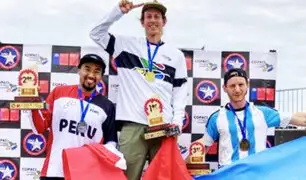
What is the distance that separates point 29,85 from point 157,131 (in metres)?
1.09

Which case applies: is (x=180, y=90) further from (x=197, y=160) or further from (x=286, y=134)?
(x=286, y=134)

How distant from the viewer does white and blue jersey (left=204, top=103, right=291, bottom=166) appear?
405cm

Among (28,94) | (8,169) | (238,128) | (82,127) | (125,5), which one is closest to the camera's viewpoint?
(28,94)

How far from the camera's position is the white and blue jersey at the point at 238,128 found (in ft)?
13.3

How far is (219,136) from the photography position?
4230 mm

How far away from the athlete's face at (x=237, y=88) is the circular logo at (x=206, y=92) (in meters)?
1.02

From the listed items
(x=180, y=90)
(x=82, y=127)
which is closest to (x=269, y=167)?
(x=180, y=90)

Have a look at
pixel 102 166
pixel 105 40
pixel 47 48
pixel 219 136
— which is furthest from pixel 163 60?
pixel 47 48

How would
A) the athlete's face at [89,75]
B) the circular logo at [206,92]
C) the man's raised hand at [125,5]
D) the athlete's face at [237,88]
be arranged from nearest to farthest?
the athlete's face at [89,75]
the man's raised hand at [125,5]
the athlete's face at [237,88]
the circular logo at [206,92]

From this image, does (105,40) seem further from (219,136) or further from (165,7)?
(219,136)

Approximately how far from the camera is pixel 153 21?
4.13m

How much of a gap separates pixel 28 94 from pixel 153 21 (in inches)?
50.5

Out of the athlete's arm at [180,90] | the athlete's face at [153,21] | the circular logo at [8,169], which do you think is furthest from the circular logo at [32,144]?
the athlete's face at [153,21]

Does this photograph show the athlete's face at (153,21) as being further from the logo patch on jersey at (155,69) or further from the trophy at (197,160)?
the trophy at (197,160)
